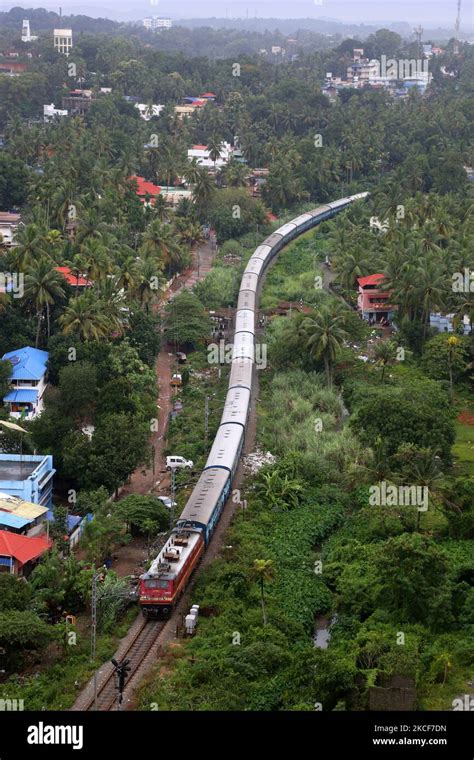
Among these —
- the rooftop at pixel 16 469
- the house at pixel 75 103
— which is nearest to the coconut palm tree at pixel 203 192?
the house at pixel 75 103

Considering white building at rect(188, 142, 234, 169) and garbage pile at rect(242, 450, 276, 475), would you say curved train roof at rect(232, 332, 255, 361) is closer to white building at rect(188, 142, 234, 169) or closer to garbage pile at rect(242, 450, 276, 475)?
garbage pile at rect(242, 450, 276, 475)

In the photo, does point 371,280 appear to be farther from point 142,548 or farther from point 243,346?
point 142,548

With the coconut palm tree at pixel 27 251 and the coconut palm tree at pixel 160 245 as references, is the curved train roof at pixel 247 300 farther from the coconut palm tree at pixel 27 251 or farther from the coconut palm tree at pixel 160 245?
the coconut palm tree at pixel 27 251

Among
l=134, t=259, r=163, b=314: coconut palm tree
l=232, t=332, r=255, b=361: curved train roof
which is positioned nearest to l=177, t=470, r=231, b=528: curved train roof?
l=232, t=332, r=255, b=361: curved train roof

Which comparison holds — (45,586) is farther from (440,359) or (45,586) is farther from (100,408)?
(440,359)

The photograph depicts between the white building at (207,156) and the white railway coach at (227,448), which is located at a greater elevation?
the white building at (207,156)
